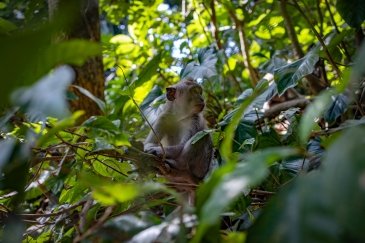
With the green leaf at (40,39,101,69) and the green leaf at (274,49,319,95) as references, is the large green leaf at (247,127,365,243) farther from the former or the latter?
the green leaf at (274,49,319,95)

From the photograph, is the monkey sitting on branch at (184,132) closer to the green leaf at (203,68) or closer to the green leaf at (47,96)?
the green leaf at (203,68)

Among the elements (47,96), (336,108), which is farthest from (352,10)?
(47,96)

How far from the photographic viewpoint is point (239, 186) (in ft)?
3.13

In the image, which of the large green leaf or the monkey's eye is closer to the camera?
the large green leaf

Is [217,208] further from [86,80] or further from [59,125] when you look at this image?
[86,80]

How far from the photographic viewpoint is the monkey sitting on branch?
3705mm

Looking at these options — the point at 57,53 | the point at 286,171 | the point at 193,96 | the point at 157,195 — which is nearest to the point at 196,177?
the point at 193,96

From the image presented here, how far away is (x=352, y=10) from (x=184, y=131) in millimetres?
2009

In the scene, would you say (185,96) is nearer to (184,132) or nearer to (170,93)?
(170,93)

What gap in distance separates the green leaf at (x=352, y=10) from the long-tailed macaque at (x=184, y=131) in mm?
1528

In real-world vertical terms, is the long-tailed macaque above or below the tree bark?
below

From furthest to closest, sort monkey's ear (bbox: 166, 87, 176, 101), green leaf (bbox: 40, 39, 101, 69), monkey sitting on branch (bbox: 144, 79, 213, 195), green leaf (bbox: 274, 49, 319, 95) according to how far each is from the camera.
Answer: monkey's ear (bbox: 166, 87, 176, 101)
monkey sitting on branch (bbox: 144, 79, 213, 195)
green leaf (bbox: 274, 49, 319, 95)
green leaf (bbox: 40, 39, 101, 69)

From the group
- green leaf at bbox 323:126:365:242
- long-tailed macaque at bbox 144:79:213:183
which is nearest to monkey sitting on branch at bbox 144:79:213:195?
long-tailed macaque at bbox 144:79:213:183

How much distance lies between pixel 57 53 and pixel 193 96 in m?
3.28
